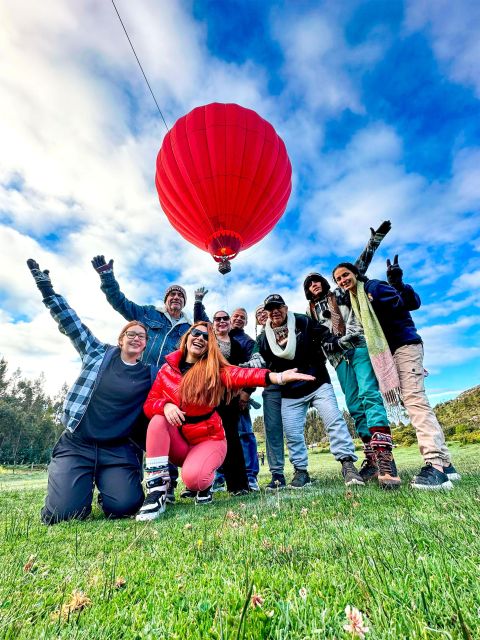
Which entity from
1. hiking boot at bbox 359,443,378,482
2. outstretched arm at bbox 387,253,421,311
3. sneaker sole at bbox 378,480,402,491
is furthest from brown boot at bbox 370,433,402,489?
outstretched arm at bbox 387,253,421,311

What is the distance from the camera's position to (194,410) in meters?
4.69

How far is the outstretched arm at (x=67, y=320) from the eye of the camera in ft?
16.9

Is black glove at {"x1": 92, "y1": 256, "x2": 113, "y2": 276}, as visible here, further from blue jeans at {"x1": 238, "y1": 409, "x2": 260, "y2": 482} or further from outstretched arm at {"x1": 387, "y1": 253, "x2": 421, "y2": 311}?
outstretched arm at {"x1": 387, "y1": 253, "x2": 421, "y2": 311}

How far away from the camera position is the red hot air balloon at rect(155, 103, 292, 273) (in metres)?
8.98

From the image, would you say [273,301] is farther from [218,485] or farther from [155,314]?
[218,485]

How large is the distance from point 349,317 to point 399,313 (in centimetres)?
77

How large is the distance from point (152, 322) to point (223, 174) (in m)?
4.70

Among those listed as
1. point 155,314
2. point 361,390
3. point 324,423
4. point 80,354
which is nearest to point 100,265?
point 155,314

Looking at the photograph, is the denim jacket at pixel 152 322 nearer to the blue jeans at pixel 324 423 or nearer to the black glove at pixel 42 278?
the black glove at pixel 42 278

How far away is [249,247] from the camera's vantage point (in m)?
10.6

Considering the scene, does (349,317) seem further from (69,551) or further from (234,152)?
(234,152)

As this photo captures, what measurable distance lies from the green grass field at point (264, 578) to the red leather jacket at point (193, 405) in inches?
74.8

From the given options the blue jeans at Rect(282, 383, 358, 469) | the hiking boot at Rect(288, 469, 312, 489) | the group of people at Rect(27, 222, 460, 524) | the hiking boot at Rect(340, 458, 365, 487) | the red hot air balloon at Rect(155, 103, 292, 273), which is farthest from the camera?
the red hot air balloon at Rect(155, 103, 292, 273)

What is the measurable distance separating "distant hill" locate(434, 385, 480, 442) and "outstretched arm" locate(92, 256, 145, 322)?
2019cm
